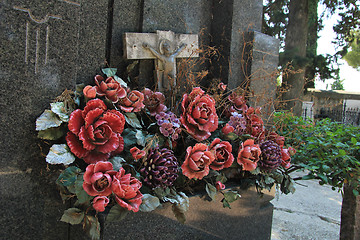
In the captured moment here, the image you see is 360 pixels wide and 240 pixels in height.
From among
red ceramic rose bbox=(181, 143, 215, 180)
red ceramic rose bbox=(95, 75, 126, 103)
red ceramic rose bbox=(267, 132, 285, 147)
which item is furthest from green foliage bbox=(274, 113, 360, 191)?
red ceramic rose bbox=(95, 75, 126, 103)

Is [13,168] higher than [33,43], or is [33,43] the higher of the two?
[33,43]

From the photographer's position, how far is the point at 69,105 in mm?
1719

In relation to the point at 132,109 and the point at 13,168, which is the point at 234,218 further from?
the point at 13,168

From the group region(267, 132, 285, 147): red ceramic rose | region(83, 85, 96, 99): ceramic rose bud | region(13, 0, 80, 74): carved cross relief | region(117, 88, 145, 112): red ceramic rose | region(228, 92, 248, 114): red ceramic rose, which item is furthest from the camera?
region(228, 92, 248, 114): red ceramic rose

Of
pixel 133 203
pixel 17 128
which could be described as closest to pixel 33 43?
pixel 17 128

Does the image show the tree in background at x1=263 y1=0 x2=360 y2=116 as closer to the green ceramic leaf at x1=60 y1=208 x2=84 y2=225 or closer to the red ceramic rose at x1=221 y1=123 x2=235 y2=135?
the red ceramic rose at x1=221 y1=123 x2=235 y2=135

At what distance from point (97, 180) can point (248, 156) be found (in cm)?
108

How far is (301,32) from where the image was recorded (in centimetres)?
928

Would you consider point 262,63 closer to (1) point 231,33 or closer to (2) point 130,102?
(1) point 231,33

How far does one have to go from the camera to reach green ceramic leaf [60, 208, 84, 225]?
149 cm

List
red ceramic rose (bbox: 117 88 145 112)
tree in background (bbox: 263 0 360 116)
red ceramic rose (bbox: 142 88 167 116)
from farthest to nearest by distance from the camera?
tree in background (bbox: 263 0 360 116), red ceramic rose (bbox: 142 88 167 116), red ceramic rose (bbox: 117 88 145 112)

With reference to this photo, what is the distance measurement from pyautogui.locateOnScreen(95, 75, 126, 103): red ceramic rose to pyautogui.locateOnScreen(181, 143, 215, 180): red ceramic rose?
0.54 meters

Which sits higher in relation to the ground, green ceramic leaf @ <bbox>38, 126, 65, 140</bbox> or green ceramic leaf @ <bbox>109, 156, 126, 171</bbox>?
green ceramic leaf @ <bbox>38, 126, 65, 140</bbox>

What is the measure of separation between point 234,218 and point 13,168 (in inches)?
60.3
